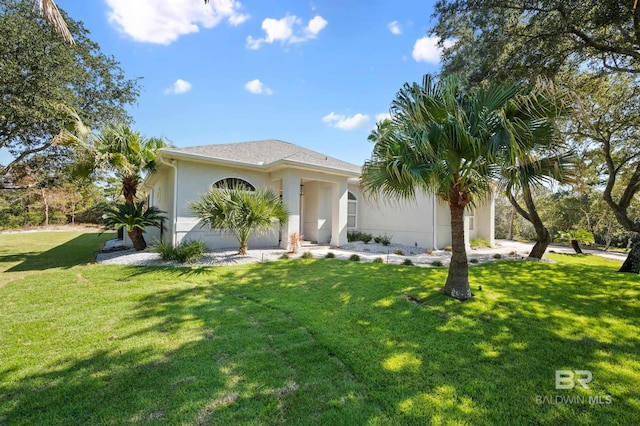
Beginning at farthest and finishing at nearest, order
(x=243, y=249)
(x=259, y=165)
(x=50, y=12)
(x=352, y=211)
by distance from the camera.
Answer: (x=352, y=211) < (x=259, y=165) < (x=243, y=249) < (x=50, y=12)

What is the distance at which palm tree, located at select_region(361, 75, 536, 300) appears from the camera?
4.64 meters

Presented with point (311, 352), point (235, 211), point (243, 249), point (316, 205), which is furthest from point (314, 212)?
point (311, 352)

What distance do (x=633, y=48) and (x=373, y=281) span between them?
8.50 meters

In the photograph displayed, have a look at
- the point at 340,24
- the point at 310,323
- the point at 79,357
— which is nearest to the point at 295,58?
the point at 340,24

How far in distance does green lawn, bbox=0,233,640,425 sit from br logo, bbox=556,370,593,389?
7 centimetres

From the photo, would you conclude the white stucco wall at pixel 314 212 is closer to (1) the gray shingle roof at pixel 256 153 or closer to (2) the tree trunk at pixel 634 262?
(1) the gray shingle roof at pixel 256 153

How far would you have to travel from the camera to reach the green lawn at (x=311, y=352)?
8.48 feet

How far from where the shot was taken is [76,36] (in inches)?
478

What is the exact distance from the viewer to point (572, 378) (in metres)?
3.17

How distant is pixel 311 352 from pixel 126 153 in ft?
35.3

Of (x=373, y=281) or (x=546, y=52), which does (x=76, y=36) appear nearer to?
(x=373, y=281)

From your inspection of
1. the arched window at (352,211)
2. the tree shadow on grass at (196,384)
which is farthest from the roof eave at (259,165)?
the tree shadow on grass at (196,384)

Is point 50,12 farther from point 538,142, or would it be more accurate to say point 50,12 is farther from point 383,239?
point 383,239

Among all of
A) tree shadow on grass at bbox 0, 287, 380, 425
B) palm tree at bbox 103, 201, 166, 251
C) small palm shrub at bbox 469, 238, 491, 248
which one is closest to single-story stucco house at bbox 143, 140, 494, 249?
small palm shrub at bbox 469, 238, 491, 248
